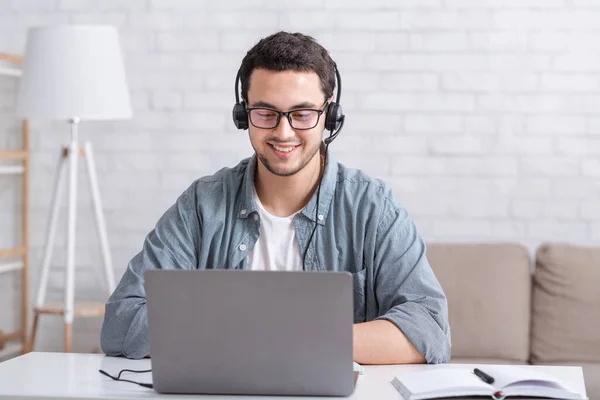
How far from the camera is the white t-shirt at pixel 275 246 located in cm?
218

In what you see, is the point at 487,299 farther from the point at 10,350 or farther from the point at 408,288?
the point at 10,350

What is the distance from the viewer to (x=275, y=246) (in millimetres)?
2188

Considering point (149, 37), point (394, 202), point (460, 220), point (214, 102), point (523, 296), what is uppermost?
point (149, 37)

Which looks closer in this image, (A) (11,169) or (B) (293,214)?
(B) (293,214)

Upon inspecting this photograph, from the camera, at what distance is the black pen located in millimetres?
1543

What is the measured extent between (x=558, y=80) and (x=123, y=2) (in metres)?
1.79

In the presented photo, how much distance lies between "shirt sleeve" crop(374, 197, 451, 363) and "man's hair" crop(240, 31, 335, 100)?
1.16ft

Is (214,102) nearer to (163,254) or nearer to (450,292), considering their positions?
(450,292)

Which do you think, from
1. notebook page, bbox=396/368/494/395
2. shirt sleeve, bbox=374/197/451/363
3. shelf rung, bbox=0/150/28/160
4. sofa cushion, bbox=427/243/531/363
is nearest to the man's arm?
shirt sleeve, bbox=374/197/451/363

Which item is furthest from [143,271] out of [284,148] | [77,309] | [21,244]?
[21,244]

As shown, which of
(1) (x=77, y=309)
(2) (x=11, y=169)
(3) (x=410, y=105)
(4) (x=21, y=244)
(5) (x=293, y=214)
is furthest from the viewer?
(4) (x=21, y=244)

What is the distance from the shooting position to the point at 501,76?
3504 millimetres

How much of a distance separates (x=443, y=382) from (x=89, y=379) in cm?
65

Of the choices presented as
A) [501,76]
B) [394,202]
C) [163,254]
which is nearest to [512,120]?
[501,76]
